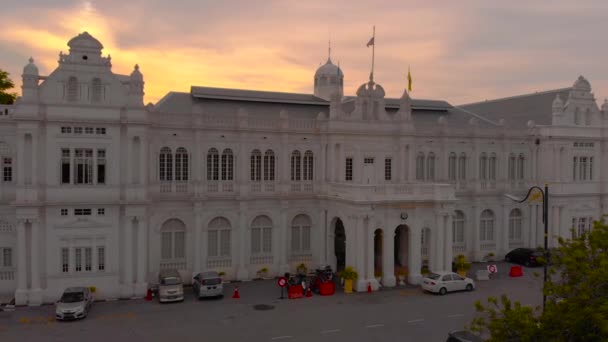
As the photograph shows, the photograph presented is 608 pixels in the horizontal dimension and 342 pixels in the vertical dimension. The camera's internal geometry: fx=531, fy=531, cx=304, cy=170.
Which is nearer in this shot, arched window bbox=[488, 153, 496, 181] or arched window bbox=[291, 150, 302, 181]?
arched window bbox=[291, 150, 302, 181]

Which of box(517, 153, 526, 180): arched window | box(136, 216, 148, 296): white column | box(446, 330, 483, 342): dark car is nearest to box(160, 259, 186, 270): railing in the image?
box(136, 216, 148, 296): white column

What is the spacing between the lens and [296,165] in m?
39.5

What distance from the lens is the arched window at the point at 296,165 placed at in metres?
39.4

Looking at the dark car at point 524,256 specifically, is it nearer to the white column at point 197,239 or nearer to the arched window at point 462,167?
the arched window at point 462,167

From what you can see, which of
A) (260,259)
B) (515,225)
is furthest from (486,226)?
(260,259)

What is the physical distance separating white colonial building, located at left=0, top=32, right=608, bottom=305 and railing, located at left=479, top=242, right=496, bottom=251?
0.33 ft

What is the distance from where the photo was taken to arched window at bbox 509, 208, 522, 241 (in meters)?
46.7

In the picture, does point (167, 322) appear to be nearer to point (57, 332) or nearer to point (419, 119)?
point (57, 332)

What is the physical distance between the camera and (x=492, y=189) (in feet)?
148

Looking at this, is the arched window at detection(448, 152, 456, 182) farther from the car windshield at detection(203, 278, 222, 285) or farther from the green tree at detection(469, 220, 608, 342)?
the green tree at detection(469, 220, 608, 342)

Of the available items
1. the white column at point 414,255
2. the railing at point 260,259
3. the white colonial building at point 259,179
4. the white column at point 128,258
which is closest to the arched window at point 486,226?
the white colonial building at point 259,179

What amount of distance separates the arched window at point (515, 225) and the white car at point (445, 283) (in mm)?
13965

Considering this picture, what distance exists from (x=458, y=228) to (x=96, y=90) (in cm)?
2997

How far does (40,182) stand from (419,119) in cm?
2976
